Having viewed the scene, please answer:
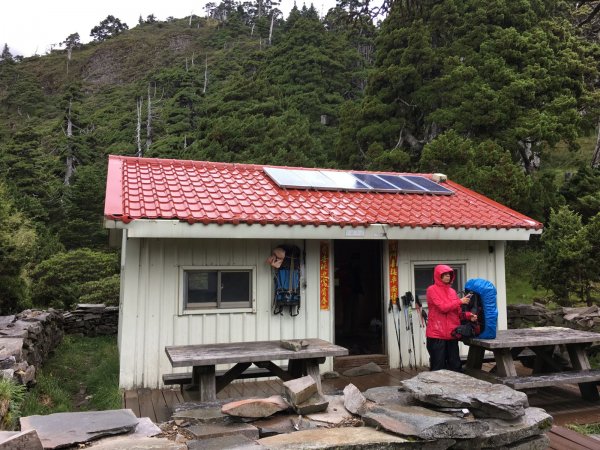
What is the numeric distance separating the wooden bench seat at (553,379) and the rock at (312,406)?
9.79ft

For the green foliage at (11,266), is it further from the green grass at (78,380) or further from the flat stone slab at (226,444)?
the flat stone slab at (226,444)

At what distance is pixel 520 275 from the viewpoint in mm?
17922

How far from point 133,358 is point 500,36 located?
66.3 feet

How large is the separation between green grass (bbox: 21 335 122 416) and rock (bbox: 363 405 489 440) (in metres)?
Answer: 3.88

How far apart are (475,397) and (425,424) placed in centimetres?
67

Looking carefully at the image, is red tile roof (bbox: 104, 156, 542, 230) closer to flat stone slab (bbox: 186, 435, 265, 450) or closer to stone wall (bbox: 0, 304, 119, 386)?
stone wall (bbox: 0, 304, 119, 386)

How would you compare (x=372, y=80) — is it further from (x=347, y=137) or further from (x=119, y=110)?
(x=119, y=110)

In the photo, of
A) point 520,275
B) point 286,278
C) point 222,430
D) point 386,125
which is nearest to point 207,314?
point 286,278

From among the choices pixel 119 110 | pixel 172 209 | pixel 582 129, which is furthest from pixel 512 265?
pixel 119 110

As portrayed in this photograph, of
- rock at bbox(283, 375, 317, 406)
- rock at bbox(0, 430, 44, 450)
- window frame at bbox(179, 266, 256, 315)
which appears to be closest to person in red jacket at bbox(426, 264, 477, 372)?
rock at bbox(283, 375, 317, 406)

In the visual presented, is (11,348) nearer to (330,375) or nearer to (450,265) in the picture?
(330,375)

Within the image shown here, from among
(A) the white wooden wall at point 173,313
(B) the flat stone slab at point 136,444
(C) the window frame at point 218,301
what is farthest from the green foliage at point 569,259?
(B) the flat stone slab at point 136,444

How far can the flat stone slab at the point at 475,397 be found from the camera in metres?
4.32

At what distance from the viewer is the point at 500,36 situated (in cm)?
2072
